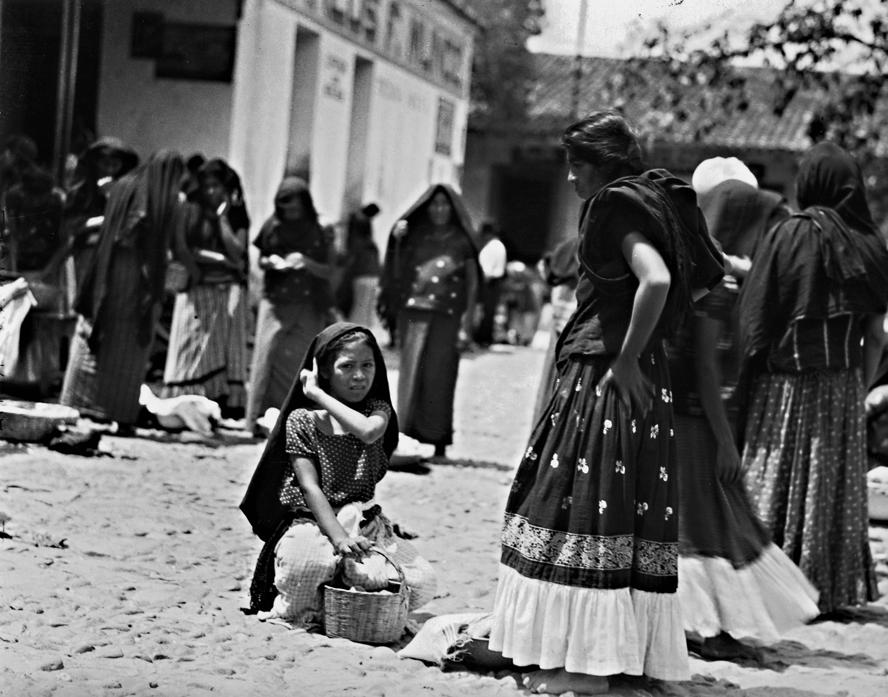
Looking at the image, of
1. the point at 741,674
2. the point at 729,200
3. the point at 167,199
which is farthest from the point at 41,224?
the point at 741,674

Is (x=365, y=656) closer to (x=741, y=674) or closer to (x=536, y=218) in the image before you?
(x=741, y=674)

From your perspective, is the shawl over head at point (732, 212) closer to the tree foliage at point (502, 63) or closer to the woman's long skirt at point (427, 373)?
the woman's long skirt at point (427, 373)

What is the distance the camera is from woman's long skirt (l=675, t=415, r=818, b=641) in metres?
5.19

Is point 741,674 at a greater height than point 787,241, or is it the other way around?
point 787,241

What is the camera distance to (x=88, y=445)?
8.41 metres

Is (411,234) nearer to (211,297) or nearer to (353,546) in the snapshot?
(211,297)

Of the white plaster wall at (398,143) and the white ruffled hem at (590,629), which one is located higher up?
the white plaster wall at (398,143)

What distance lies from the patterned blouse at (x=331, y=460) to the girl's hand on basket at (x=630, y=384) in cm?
105

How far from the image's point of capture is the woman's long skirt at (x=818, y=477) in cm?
611

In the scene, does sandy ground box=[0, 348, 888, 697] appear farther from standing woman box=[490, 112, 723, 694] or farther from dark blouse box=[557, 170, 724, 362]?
dark blouse box=[557, 170, 724, 362]

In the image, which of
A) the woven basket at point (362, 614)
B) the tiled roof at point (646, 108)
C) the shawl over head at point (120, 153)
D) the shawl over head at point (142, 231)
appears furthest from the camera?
the tiled roof at point (646, 108)

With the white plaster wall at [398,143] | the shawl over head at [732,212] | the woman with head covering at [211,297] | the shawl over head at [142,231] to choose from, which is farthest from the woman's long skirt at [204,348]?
the white plaster wall at [398,143]

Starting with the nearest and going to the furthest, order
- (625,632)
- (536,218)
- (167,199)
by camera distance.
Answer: (625,632), (167,199), (536,218)

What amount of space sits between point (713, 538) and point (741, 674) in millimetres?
465
